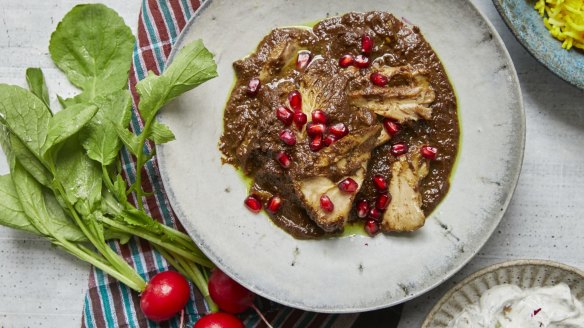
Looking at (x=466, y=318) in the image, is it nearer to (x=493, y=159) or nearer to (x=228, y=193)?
(x=493, y=159)

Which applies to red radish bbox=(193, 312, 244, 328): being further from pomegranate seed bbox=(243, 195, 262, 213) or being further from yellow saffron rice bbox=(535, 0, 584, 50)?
yellow saffron rice bbox=(535, 0, 584, 50)

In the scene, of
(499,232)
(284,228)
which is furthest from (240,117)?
(499,232)

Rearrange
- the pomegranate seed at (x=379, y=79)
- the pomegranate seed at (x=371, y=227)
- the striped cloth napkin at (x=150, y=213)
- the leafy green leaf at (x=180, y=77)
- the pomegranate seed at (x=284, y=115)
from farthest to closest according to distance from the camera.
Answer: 1. the striped cloth napkin at (x=150, y=213)
2. the pomegranate seed at (x=371, y=227)
3. the pomegranate seed at (x=379, y=79)
4. the pomegranate seed at (x=284, y=115)
5. the leafy green leaf at (x=180, y=77)

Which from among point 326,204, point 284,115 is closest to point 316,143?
point 284,115

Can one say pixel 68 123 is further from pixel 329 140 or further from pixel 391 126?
pixel 391 126

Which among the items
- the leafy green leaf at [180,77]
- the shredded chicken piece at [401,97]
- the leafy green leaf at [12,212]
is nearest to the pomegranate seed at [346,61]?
the shredded chicken piece at [401,97]

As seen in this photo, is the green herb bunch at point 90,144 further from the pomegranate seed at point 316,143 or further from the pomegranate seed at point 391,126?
the pomegranate seed at point 391,126
